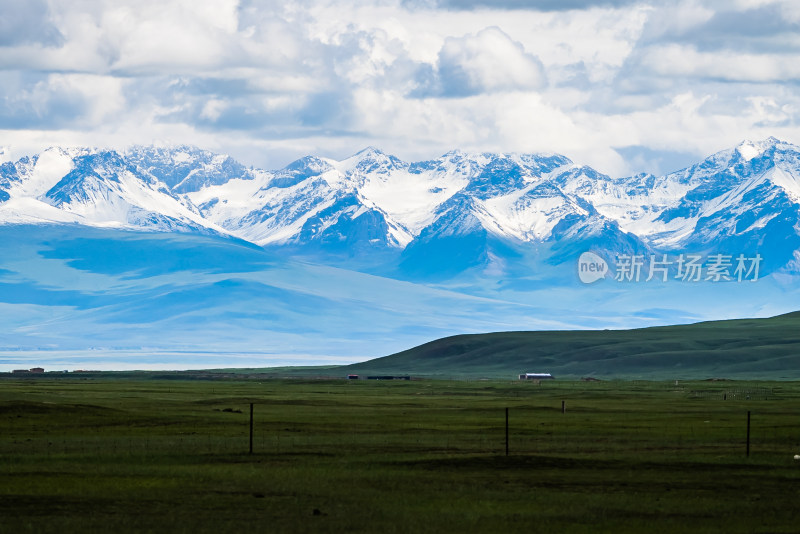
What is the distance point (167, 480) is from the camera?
57781 millimetres

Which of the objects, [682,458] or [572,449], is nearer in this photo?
[682,458]

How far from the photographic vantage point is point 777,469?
2480 inches

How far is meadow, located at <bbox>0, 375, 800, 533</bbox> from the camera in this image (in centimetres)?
4744

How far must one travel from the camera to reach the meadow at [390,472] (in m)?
47.4

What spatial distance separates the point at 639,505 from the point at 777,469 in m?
14.4

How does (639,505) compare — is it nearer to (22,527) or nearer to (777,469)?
(777,469)

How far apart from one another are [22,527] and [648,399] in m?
116

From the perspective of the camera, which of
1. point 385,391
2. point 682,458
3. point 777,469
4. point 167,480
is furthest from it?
point 385,391

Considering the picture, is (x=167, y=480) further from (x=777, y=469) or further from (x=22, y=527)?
(x=777, y=469)

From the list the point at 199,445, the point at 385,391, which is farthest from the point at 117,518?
the point at 385,391

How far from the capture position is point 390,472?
61.6m

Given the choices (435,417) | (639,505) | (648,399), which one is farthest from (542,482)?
(648,399)

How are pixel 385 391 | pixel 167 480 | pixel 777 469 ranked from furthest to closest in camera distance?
pixel 385 391, pixel 777 469, pixel 167 480

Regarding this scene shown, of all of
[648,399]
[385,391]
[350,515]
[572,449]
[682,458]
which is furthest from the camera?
[385,391]
